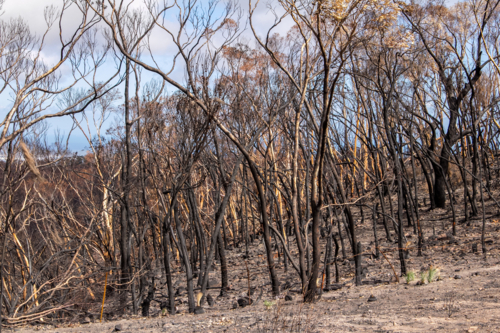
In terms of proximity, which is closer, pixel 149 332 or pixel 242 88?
pixel 149 332

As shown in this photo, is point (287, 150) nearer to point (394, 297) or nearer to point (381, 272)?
point (381, 272)

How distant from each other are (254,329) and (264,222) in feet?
8.13

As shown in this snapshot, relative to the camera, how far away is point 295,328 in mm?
5234

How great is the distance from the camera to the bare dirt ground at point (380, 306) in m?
5.16

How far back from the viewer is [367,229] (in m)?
17.1

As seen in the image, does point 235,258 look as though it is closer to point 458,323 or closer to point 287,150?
point 287,150

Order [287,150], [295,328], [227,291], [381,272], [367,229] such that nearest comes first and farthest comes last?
[295,328]
[381,272]
[227,291]
[287,150]
[367,229]

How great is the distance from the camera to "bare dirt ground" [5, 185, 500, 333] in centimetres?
516

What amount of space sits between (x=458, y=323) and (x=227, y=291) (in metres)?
8.11

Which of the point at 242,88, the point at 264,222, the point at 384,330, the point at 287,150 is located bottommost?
the point at 384,330

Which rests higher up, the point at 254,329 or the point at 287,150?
the point at 287,150

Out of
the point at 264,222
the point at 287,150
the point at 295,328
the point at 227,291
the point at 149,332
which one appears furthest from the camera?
the point at 287,150

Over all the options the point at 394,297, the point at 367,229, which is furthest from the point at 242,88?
the point at 367,229

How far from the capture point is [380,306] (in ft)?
20.5
